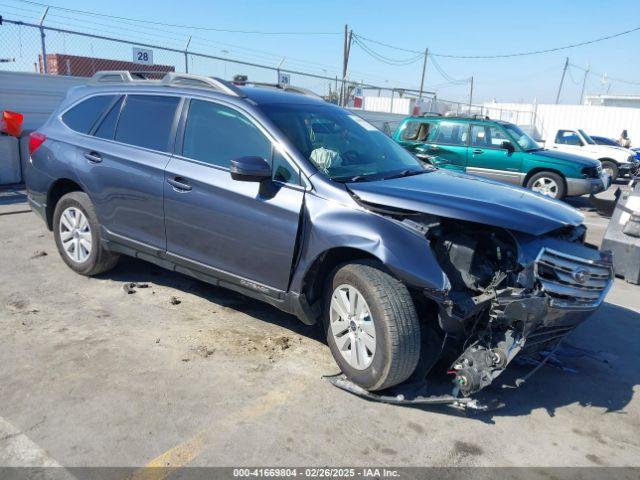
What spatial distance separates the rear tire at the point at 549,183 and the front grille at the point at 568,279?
8953 mm

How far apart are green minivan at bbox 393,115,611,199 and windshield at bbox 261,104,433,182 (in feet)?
23.4

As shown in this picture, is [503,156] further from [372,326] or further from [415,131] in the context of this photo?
[372,326]

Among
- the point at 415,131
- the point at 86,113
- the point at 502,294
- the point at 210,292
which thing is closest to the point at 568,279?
the point at 502,294

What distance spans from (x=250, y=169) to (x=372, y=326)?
1322mm

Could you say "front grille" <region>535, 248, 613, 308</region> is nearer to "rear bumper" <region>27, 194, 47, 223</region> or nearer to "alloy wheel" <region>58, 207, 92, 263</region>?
"alloy wheel" <region>58, 207, 92, 263</region>

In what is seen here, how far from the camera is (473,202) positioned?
3.50m

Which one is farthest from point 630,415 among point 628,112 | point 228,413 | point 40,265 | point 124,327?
point 628,112

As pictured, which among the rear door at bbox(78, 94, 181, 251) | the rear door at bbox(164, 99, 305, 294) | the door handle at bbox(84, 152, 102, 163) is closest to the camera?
the rear door at bbox(164, 99, 305, 294)

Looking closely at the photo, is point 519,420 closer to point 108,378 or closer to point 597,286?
point 597,286

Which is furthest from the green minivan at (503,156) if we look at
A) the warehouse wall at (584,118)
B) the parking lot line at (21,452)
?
the warehouse wall at (584,118)

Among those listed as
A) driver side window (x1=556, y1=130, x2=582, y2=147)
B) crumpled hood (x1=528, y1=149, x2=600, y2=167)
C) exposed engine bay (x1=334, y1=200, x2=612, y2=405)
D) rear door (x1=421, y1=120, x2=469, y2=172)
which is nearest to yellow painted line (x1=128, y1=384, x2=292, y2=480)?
exposed engine bay (x1=334, y1=200, x2=612, y2=405)

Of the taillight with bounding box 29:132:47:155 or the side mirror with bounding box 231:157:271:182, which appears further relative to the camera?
the taillight with bounding box 29:132:47:155

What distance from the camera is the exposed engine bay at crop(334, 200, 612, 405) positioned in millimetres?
3209

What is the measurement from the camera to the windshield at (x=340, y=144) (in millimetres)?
3986
